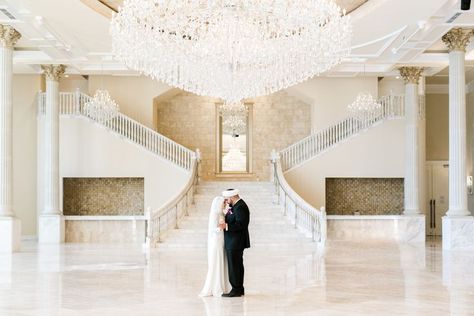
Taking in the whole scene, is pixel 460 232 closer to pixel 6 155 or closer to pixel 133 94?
pixel 6 155

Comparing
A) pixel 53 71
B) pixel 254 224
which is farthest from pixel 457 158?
pixel 53 71

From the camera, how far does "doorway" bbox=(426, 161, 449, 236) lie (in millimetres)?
25875

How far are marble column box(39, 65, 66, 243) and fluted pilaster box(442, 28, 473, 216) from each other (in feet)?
34.8

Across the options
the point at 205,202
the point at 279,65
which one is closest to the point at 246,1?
the point at 279,65

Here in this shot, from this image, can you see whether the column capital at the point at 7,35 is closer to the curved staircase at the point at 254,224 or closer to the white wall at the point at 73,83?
the curved staircase at the point at 254,224

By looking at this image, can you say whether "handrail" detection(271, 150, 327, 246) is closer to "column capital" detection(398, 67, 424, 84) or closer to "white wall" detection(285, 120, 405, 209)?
"white wall" detection(285, 120, 405, 209)

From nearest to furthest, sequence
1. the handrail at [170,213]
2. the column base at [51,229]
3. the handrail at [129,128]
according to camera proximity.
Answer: the handrail at [170,213] → the column base at [51,229] → the handrail at [129,128]

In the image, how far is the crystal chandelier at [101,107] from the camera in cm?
2202

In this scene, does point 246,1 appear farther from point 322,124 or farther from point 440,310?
point 322,124

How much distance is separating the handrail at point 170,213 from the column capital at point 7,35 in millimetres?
5095

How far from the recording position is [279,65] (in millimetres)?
15250

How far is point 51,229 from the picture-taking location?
21438mm

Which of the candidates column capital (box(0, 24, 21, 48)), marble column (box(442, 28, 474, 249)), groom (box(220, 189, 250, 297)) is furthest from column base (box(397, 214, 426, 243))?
groom (box(220, 189, 250, 297))

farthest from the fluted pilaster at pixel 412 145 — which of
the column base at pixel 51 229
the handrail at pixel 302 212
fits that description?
the column base at pixel 51 229
